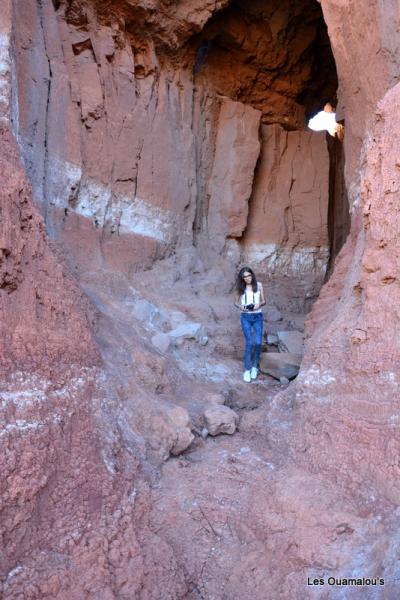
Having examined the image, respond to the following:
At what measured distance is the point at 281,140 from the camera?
8.97 m

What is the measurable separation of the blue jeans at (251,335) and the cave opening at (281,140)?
250cm

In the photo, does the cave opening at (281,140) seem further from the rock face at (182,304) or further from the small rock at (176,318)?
the small rock at (176,318)

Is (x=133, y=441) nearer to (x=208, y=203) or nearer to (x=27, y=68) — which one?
(x=27, y=68)

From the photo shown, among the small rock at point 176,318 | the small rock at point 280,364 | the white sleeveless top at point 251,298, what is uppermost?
the white sleeveless top at point 251,298

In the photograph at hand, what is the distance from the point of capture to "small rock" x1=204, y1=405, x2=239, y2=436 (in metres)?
4.12

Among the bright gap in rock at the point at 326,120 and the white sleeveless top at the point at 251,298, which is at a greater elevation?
the bright gap in rock at the point at 326,120

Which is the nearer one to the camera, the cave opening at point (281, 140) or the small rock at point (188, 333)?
the small rock at point (188, 333)

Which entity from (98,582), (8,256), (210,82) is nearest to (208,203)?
(210,82)

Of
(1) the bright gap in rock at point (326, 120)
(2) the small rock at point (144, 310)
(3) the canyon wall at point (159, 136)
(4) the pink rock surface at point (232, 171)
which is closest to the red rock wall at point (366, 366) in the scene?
(2) the small rock at point (144, 310)

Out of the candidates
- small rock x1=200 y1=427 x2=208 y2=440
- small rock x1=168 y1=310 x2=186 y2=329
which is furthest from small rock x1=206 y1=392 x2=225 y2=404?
small rock x1=168 y1=310 x2=186 y2=329

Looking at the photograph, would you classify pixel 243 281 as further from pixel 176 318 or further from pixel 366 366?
pixel 366 366

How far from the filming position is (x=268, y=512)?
3.09 meters

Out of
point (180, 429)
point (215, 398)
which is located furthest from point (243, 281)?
point (180, 429)

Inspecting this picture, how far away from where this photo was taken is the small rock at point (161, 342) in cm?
538
